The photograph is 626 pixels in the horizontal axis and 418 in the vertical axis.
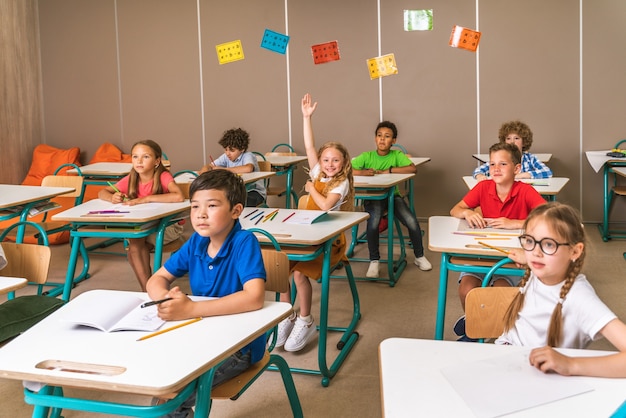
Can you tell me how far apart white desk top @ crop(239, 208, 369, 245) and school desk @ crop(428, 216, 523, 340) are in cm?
43

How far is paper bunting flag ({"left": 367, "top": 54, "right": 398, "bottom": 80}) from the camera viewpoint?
20.4ft

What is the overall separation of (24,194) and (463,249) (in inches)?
107

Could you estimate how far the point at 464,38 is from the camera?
6008 millimetres

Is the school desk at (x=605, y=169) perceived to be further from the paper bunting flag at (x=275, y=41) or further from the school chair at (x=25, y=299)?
the school chair at (x=25, y=299)

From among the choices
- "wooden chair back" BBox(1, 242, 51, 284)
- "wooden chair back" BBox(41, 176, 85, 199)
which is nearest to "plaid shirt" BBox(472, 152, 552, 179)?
"wooden chair back" BBox(41, 176, 85, 199)

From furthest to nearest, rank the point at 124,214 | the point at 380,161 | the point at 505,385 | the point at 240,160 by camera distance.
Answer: the point at 240,160, the point at 380,161, the point at 124,214, the point at 505,385

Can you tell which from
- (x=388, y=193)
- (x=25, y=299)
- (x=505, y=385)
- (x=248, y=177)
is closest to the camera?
(x=505, y=385)

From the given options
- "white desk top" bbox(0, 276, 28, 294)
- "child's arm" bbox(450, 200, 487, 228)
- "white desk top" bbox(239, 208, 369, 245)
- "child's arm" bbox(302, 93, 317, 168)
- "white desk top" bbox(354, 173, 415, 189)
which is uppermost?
"child's arm" bbox(302, 93, 317, 168)

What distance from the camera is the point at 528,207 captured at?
3000mm

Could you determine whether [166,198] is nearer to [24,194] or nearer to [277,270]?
[24,194]

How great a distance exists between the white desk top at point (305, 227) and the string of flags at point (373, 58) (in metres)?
3.26

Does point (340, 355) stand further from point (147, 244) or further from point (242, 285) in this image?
point (147, 244)

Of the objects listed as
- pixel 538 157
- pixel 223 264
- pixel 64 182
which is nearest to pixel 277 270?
pixel 223 264

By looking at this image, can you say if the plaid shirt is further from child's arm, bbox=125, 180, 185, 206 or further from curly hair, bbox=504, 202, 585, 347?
curly hair, bbox=504, 202, 585, 347
